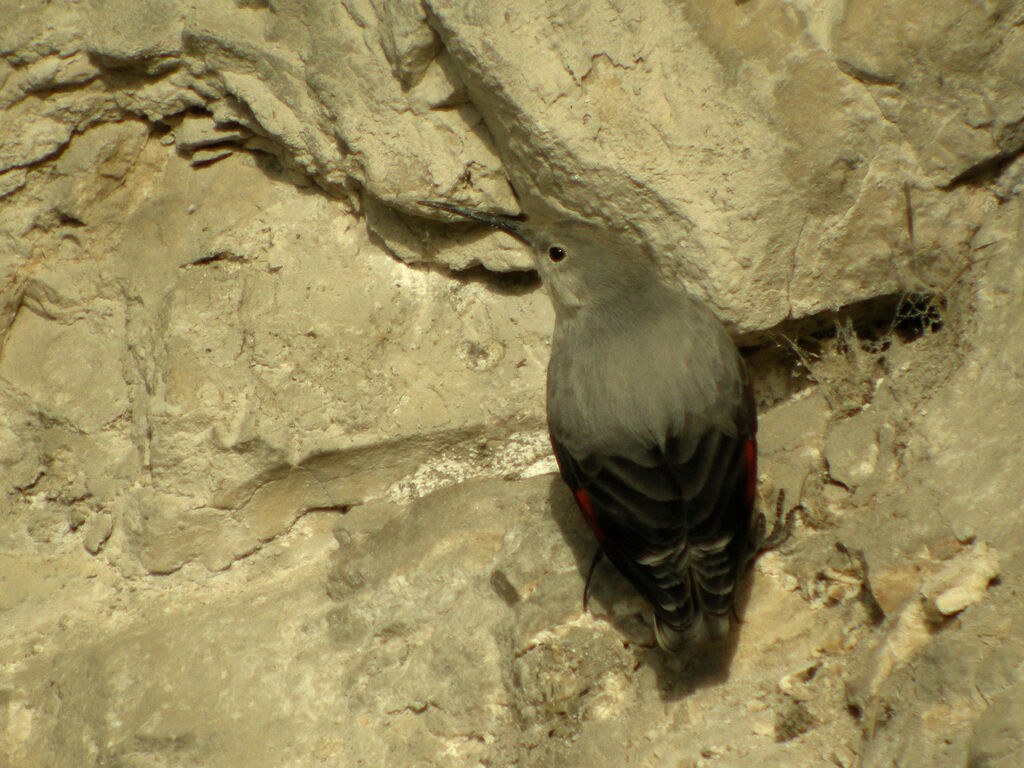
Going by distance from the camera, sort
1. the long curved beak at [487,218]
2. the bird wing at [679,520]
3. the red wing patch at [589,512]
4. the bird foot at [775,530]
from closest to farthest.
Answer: the bird wing at [679,520] < the red wing patch at [589,512] < the bird foot at [775,530] < the long curved beak at [487,218]

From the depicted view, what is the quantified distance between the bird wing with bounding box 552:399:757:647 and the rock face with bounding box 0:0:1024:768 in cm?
24

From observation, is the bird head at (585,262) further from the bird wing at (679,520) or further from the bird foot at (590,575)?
the bird foot at (590,575)

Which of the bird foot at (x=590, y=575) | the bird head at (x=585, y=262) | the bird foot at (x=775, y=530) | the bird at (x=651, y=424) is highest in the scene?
the bird head at (x=585, y=262)

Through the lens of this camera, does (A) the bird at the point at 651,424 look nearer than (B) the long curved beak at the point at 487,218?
Yes

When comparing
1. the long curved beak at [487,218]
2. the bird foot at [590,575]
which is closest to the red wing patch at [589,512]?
the bird foot at [590,575]

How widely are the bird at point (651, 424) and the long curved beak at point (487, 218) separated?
2 centimetres

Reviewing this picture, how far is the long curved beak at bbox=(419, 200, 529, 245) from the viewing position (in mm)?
3193

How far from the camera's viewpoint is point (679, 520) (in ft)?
8.77

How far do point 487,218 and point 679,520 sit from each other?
119cm

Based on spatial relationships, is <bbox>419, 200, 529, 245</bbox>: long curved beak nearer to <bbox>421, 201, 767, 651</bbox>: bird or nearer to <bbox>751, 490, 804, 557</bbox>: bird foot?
<bbox>421, 201, 767, 651</bbox>: bird

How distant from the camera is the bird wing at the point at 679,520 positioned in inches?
104

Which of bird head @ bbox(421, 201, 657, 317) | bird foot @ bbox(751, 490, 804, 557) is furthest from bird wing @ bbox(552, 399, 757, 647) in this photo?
bird head @ bbox(421, 201, 657, 317)

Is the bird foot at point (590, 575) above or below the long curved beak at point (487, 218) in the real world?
below

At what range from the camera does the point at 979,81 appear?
2861mm
